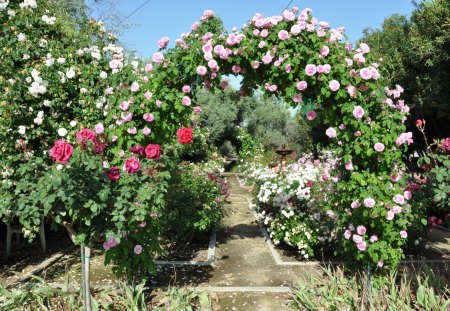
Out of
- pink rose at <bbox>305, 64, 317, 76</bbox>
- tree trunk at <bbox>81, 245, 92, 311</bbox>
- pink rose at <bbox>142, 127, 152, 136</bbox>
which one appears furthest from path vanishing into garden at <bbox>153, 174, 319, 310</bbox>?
pink rose at <bbox>305, 64, 317, 76</bbox>

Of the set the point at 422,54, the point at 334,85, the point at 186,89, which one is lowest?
the point at 334,85

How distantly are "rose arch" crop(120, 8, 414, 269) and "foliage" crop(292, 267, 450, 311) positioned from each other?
0.30 meters

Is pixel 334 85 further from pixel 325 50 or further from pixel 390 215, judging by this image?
pixel 390 215

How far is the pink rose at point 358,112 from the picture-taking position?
4.08 meters

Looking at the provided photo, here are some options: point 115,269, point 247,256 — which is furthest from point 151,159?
point 247,256

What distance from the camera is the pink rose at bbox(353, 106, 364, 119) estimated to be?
4078 millimetres

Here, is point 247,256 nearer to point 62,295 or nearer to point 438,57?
point 62,295

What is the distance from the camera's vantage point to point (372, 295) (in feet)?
13.7

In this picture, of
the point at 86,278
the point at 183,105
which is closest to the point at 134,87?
the point at 183,105

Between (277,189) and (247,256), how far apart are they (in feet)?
4.63

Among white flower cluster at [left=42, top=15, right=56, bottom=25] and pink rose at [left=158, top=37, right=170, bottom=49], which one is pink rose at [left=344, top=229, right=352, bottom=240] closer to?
pink rose at [left=158, top=37, right=170, bottom=49]

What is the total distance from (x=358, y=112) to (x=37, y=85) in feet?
11.7

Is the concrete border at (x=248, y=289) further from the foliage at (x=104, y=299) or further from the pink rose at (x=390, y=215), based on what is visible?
the pink rose at (x=390, y=215)

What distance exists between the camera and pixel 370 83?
4.11 meters
